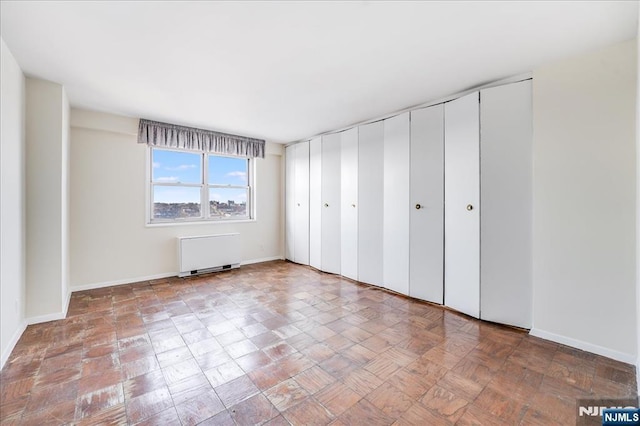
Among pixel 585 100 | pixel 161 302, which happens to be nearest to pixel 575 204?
pixel 585 100

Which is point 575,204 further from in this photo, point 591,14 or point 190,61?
point 190,61

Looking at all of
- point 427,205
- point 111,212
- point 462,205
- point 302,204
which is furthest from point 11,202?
point 462,205

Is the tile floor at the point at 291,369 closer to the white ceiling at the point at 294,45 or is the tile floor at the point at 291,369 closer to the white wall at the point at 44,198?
the white wall at the point at 44,198

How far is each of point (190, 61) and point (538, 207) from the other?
3290 millimetres

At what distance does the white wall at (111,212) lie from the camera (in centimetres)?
361

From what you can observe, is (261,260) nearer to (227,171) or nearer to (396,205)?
(227,171)

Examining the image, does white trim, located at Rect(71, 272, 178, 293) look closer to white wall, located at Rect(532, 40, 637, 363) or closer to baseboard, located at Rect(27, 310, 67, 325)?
baseboard, located at Rect(27, 310, 67, 325)

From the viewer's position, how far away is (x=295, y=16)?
1760 mm

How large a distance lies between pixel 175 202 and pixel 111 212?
2.86 feet

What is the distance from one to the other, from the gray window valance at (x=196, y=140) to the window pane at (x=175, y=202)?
71cm

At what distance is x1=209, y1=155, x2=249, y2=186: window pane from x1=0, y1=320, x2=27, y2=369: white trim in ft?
9.51

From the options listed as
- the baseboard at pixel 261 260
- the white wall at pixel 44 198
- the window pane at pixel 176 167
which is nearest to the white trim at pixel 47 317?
the white wall at pixel 44 198

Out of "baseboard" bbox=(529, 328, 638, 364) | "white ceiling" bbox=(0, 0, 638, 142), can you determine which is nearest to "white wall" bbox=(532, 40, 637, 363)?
"baseboard" bbox=(529, 328, 638, 364)

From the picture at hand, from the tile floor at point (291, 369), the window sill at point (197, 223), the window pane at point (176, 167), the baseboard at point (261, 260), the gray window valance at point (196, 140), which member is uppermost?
the gray window valance at point (196, 140)
